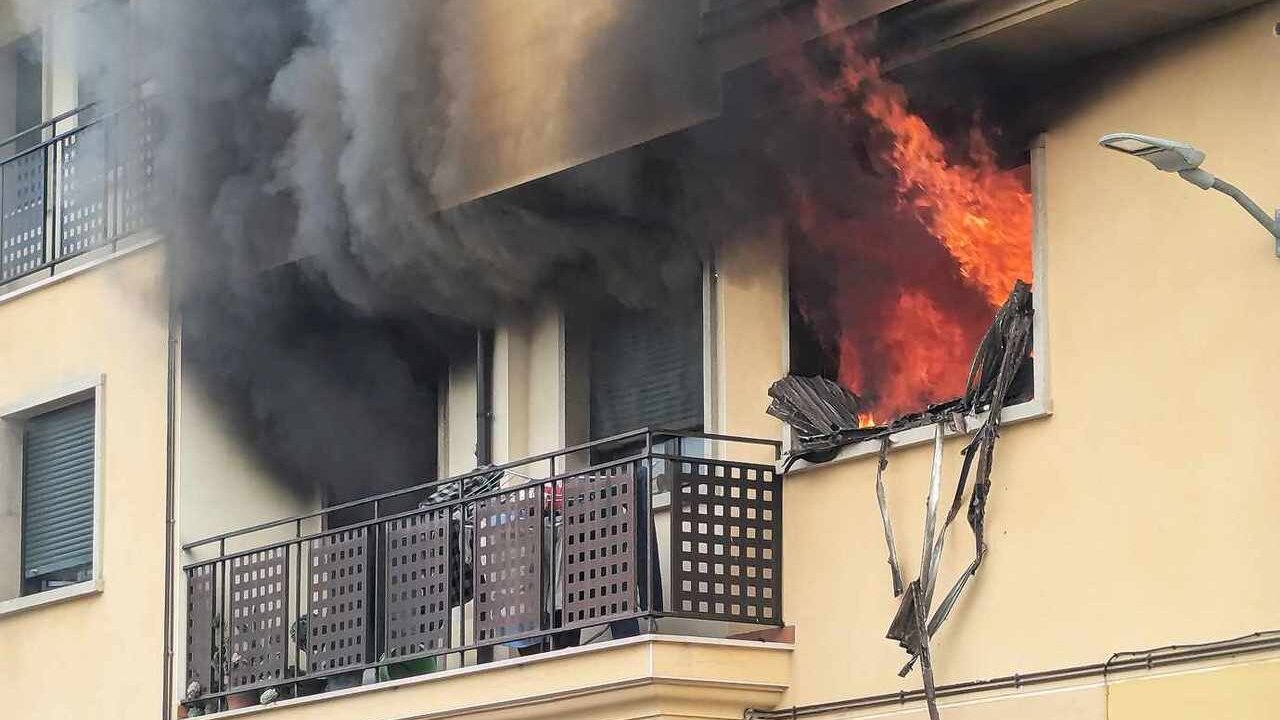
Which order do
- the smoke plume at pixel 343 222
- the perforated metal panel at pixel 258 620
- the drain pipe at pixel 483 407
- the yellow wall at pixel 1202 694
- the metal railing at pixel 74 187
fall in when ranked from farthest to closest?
1. the metal railing at pixel 74 187
2. the drain pipe at pixel 483 407
3. the perforated metal panel at pixel 258 620
4. the smoke plume at pixel 343 222
5. the yellow wall at pixel 1202 694

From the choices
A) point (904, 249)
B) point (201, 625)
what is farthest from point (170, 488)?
point (904, 249)

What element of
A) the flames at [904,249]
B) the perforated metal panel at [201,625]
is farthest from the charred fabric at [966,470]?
the perforated metal panel at [201,625]

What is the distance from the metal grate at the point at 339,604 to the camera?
14.9 metres

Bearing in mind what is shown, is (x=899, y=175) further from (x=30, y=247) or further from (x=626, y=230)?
(x=30, y=247)

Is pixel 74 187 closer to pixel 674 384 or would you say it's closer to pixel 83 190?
pixel 83 190

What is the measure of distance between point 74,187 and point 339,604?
18.1ft

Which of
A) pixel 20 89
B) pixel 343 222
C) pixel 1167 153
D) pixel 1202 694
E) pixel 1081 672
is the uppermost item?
pixel 20 89

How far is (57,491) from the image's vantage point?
18.4 meters

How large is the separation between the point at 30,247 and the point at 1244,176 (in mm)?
11522

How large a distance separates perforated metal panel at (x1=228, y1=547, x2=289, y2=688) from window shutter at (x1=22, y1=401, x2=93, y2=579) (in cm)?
234

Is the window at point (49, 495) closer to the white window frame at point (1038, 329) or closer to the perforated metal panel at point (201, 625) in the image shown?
the perforated metal panel at point (201, 625)

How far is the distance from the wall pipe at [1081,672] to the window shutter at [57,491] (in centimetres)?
708

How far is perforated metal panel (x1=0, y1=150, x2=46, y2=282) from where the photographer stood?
1942cm

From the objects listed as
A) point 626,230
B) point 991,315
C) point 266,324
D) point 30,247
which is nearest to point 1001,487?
point 991,315
